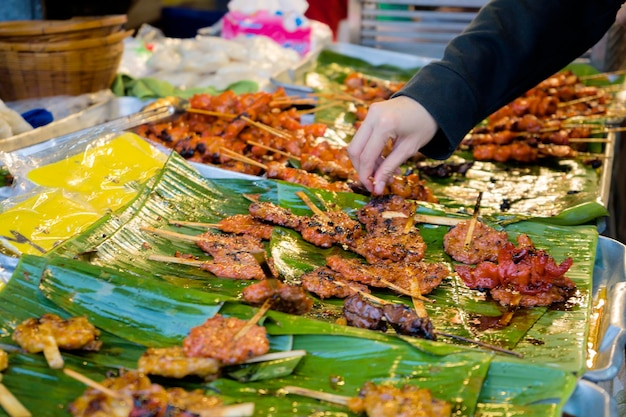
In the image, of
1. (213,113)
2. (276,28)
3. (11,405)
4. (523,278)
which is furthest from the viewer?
(276,28)

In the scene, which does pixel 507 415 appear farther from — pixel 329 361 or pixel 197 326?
pixel 197 326

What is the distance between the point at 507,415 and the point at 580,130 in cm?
394

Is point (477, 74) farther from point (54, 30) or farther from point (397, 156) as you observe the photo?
point (54, 30)

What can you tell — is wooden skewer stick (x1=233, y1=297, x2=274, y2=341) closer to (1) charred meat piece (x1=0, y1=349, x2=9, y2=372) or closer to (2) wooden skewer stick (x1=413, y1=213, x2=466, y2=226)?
(1) charred meat piece (x1=0, y1=349, x2=9, y2=372)

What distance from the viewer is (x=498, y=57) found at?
140 inches

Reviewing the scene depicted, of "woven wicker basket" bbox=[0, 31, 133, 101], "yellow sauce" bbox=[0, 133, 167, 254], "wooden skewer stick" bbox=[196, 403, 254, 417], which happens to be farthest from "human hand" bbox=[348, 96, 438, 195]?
"woven wicker basket" bbox=[0, 31, 133, 101]

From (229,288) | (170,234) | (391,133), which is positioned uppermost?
(391,133)

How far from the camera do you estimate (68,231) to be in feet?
11.1

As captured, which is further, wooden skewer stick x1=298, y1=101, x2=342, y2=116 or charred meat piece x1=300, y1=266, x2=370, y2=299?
wooden skewer stick x1=298, y1=101, x2=342, y2=116

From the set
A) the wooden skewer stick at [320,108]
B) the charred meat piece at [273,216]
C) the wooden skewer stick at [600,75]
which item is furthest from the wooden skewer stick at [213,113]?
the wooden skewer stick at [600,75]

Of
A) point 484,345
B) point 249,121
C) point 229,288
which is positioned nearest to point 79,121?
point 249,121

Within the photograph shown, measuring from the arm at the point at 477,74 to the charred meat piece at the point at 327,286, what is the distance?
0.60 m

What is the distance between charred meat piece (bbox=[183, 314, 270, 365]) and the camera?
94.3 inches

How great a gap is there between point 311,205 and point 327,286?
879 millimetres
